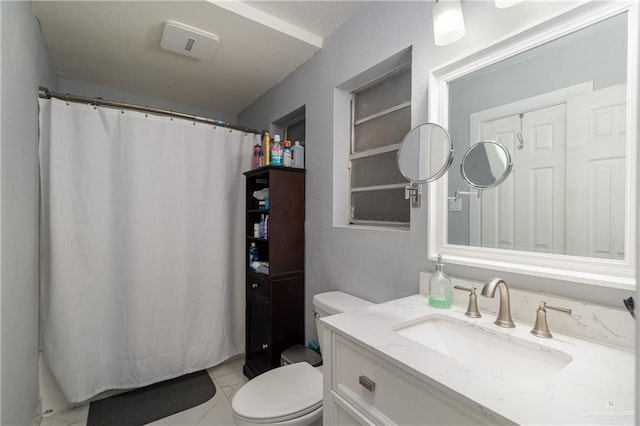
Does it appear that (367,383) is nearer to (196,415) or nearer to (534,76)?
(534,76)

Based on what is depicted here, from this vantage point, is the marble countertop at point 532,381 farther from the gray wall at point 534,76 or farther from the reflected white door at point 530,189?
the gray wall at point 534,76

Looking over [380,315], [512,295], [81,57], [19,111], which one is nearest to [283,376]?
[380,315]

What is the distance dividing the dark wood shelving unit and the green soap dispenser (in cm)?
105

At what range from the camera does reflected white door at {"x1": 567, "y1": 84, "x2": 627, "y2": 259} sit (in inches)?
30.0

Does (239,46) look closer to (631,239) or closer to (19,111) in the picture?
(19,111)

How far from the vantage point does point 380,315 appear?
3.11 ft

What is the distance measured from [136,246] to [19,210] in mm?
645

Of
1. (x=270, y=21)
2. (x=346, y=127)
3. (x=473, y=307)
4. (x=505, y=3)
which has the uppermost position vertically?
(x=270, y=21)

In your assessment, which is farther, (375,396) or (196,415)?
(196,415)

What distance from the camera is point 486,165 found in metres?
1.05

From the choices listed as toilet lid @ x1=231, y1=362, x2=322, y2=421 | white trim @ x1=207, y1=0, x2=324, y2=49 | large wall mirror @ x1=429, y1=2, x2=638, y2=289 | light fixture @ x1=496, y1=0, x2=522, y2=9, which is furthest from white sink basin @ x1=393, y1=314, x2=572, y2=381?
white trim @ x1=207, y1=0, x2=324, y2=49

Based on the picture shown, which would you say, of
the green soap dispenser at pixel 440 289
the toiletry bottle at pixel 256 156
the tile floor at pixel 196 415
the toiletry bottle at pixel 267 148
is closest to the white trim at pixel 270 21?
the toiletry bottle at pixel 267 148

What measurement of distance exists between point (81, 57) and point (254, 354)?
239 cm

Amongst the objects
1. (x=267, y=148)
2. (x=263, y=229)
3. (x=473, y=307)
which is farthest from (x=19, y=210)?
(x=473, y=307)
